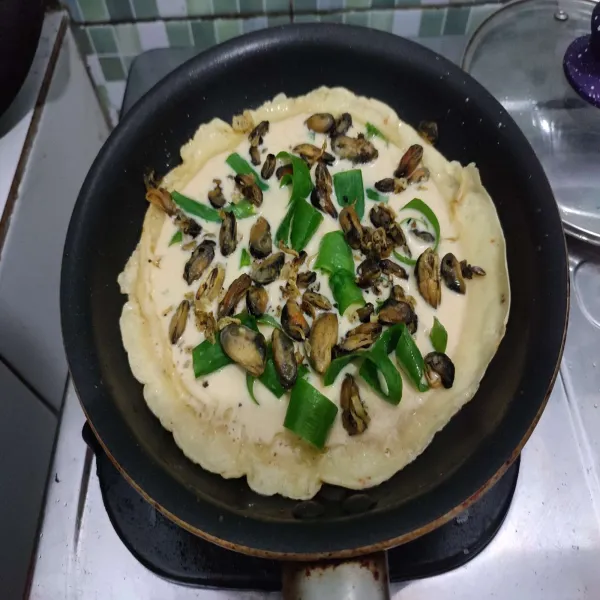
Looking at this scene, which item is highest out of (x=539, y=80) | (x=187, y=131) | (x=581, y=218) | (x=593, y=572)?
(x=539, y=80)

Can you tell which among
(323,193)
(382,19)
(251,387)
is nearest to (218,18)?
(382,19)

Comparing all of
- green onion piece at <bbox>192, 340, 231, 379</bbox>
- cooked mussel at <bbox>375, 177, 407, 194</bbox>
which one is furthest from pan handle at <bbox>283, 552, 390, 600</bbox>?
cooked mussel at <bbox>375, 177, 407, 194</bbox>

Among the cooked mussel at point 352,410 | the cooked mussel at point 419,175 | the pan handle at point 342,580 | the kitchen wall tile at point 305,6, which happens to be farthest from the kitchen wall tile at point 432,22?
the pan handle at point 342,580

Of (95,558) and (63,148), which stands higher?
(63,148)

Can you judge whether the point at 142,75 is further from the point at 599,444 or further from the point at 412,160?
the point at 599,444

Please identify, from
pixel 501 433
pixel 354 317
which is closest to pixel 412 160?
pixel 354 317

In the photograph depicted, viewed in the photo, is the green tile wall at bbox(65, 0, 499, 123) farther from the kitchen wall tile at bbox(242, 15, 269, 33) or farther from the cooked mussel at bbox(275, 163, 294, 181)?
the cooked mussel at bbox(275, 163, 294, 181)
